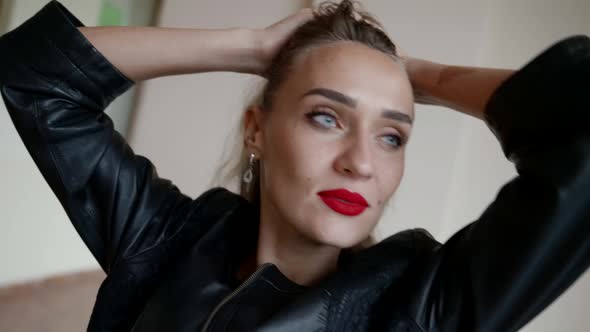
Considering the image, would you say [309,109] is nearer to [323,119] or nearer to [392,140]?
[323,119]

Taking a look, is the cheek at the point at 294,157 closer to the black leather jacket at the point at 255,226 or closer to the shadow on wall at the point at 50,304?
the black leather jacket at the point at 255,226

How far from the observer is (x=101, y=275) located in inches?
88.0

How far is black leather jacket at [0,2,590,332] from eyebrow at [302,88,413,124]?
0.12 meters

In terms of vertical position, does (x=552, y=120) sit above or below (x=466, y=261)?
above

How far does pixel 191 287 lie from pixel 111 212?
20 centimetres

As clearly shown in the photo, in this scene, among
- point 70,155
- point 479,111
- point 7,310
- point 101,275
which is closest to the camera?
point 479,111

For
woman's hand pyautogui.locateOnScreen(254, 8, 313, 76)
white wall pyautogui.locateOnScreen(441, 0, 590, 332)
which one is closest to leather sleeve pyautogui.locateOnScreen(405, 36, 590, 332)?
woman's hand pyautogui.locateOnScreen(254, 8, 313, 76)

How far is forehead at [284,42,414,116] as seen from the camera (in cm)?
60

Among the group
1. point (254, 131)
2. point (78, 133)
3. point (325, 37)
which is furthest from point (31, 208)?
point (325, 37)

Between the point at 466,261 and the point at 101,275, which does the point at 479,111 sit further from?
the point at 101,275

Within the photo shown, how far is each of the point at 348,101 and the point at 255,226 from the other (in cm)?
29

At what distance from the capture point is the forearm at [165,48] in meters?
0.71

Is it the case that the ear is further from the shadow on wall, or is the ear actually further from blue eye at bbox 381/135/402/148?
the shadow on wall

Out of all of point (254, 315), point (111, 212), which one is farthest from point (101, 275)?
point (254, 315)
